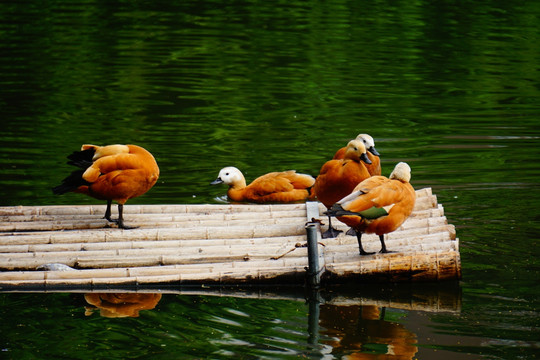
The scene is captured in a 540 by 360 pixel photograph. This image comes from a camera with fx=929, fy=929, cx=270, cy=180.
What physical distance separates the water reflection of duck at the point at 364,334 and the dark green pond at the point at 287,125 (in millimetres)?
16

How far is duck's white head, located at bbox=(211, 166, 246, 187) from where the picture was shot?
10.7 m

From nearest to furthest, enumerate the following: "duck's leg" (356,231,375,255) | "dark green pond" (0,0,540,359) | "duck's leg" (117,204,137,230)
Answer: "dark green pond" (0,0,540,359)
"duck's leg" (356,231,375,255)
"duck's leg" (117,204,137,230)

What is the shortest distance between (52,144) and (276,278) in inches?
276

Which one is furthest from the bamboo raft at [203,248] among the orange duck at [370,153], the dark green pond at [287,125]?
the orange duck at [370,153]

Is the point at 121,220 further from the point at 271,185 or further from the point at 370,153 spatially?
the point at 271,185

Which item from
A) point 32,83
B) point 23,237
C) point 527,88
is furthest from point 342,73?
point 23,237

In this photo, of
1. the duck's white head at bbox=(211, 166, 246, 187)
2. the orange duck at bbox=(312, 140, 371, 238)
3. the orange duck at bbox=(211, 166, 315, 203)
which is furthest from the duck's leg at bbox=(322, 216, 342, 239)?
the duck's white head at bbox=(211, 166, 246, 187)

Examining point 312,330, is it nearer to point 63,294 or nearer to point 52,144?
point 63,294

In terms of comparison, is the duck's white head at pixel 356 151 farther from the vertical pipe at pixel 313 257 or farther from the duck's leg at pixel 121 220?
the duck's leg at pixel 121 220

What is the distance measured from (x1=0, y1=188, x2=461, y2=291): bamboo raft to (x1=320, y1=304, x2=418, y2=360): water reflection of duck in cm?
37

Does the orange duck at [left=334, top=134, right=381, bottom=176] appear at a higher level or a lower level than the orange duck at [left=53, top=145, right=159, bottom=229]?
higher

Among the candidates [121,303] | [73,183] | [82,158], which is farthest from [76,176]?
[121,303]

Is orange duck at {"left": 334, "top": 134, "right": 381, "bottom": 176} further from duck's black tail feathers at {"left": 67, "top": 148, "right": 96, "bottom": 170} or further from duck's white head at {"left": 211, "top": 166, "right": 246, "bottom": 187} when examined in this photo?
duck's black tail feathers at {"left": 67, "top": 148, "right": 96, "bottom": 170}

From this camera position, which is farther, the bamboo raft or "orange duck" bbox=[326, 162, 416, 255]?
the bamboo raft
